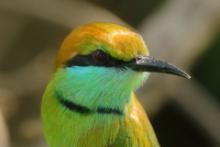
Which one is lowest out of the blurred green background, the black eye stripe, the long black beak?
the blurred green background

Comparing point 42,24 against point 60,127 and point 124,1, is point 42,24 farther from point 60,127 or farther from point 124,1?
point 60,127

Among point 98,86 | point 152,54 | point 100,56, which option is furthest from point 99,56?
point 152,54

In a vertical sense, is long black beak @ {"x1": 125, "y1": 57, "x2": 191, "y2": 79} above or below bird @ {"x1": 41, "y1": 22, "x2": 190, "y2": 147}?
above

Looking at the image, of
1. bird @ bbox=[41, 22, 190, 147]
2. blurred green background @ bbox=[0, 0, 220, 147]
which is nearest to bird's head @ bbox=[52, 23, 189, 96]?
bird @ bbox=[41, 22, 190, 147]

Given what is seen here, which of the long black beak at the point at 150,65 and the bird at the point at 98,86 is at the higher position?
the long black beak at the point at 150,65

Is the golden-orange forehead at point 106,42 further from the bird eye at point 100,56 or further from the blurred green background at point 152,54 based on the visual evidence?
the blurred green background at point 152,54

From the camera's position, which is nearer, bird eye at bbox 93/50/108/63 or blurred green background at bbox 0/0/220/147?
bird eye at bbox 93/50/108/63

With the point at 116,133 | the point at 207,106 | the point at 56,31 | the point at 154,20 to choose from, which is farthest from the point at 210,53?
the point at 116,133

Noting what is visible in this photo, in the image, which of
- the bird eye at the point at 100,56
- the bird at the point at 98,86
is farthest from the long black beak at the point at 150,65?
the bird eye at the point at 100,56

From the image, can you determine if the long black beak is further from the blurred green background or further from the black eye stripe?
the blurred green background

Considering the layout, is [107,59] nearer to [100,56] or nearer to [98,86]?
[100,56]
